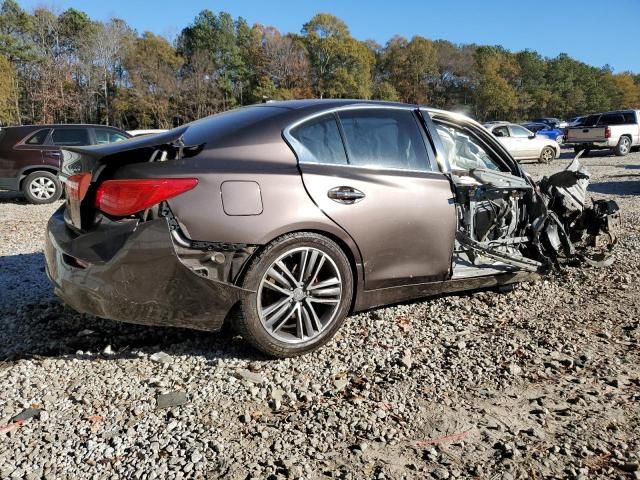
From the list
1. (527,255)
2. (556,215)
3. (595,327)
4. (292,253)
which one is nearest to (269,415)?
(292,253)

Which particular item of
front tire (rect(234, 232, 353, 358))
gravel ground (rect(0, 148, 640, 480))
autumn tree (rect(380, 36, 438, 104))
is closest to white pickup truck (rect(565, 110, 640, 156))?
gravel ground (rect(0, 148, 640, 480))

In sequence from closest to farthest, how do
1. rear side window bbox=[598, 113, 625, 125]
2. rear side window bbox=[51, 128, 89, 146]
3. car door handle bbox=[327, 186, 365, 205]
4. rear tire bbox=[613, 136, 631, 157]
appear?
car door handle bbox=[327, 186, 365, 205] → rear side window bbox=[51, 128, 89, 146] → rear tire bbox=[613, 136, 631, 157] → rear side window bbox=[598, 113, 625, 125]

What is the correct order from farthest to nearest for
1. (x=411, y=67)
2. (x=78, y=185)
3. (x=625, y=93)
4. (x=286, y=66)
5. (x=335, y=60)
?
(x=625, y=93) → (x=411, y=67) → (x=335, y=60) → (x=286, y=66) → (x=78, y=185)

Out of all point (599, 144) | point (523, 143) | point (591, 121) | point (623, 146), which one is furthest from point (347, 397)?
point (591, 121)

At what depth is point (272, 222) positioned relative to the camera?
118 inches

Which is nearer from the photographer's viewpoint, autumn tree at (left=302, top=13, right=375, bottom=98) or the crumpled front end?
the crumpled front end

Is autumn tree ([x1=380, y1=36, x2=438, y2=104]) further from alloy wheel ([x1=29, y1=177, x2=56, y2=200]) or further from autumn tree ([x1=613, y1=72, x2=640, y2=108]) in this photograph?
alloy wheel ([x1=29, y1=177, x2=56, y2=200])

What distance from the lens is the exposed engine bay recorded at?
4.08 meters

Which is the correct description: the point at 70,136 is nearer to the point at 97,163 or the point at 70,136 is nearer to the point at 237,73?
the point at 97,163

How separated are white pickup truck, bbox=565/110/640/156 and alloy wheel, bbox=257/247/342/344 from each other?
827 inches

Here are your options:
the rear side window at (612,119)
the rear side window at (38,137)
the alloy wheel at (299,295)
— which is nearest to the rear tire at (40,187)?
the rear side window at (38,137)

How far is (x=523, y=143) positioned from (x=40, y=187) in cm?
1624

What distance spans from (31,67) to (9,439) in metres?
57.4

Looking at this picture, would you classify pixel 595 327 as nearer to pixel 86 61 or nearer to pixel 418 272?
pixel 418 272
